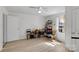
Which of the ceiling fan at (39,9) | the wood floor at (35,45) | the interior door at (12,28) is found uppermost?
the ceiling fan at (39,9)

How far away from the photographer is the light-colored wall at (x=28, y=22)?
1865mm

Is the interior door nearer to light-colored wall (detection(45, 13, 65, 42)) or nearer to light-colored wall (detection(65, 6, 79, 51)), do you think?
light-colored wall (detection(45, 13, 65, 42))

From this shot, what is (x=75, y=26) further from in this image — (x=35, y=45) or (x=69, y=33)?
(x=35, y=45)

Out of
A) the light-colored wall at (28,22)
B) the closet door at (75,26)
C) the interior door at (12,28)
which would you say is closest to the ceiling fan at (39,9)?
the light-colored wall at (28,22)

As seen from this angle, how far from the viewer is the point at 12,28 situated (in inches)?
71.2

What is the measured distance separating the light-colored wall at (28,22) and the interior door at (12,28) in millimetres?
64

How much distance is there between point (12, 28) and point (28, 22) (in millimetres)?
341

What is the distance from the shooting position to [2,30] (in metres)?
1.66

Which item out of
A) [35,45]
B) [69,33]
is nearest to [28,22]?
[35,45]

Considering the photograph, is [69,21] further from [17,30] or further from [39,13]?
[17,30]

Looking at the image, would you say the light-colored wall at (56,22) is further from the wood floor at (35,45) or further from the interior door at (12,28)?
the interior door at (12,28)

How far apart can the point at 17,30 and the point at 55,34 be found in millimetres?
773

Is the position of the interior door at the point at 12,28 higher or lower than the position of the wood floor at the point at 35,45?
higher
